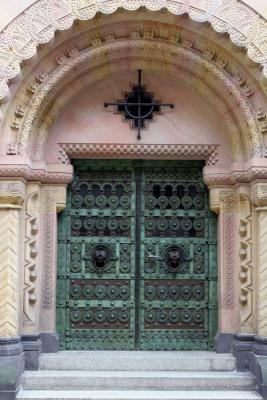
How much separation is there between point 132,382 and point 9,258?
1.49 m

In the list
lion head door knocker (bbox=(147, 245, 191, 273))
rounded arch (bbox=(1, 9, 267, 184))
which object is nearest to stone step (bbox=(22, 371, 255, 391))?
lion head door knocker (bbox=(147, 245, 191, 273))

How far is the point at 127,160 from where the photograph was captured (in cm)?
617

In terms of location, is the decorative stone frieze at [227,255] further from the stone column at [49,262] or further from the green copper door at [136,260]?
the stone column at [49,262]

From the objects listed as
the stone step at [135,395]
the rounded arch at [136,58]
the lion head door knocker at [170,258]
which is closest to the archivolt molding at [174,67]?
the rounded arch at [136,58]

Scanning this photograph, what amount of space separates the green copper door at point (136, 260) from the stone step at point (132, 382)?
1.92ft

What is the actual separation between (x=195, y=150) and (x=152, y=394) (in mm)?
2264

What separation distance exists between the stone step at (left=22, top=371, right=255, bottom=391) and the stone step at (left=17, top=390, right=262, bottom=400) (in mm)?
65

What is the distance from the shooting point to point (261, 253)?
18.2 feet

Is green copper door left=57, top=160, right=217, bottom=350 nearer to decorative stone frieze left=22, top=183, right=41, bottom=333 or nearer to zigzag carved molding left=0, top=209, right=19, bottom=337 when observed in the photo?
decorative stone frieze left=22, top=183, right=41, bottom=333

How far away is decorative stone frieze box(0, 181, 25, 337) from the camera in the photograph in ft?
17.5

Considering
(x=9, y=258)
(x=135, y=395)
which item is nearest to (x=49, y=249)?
(x=9, y=258)

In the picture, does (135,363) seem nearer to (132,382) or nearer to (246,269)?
(132,382)

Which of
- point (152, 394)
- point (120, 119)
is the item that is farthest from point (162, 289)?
point (120, 119)

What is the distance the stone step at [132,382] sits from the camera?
5.40 m
